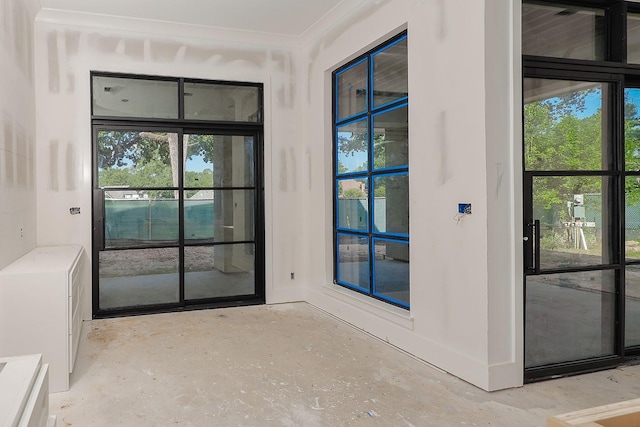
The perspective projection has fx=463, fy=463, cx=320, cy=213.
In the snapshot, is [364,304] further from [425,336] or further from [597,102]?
[597,102]

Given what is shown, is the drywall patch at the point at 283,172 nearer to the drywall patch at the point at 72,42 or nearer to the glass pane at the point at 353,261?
the glass pane at the point at 353,261

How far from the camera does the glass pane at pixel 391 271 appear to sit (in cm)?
410

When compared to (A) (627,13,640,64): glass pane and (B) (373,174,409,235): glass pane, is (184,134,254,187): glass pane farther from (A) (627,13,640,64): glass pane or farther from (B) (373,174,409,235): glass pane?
(A) (627,13,640,64): glass pane

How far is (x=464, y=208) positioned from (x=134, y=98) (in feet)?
12.7

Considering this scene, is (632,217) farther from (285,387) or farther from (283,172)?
(283,172)

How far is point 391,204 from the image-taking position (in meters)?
4.28

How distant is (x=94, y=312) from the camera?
5.04 m

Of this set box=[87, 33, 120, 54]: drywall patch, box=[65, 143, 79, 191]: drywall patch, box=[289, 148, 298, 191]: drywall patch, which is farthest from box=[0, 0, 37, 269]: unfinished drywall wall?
box=[289, 148, 298, 191]: drywall patch

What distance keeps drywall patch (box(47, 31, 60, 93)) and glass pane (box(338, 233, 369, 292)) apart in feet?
11.2

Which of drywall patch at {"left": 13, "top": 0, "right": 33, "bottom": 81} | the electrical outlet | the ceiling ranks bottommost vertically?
the electrical outlet

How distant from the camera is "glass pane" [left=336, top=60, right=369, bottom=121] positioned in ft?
15.5

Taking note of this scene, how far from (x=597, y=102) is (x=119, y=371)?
4052 millimetres

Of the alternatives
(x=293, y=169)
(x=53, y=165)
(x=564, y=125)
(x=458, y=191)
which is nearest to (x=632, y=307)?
(x=564, y=125)

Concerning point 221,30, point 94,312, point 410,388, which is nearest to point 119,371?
point 94,312
